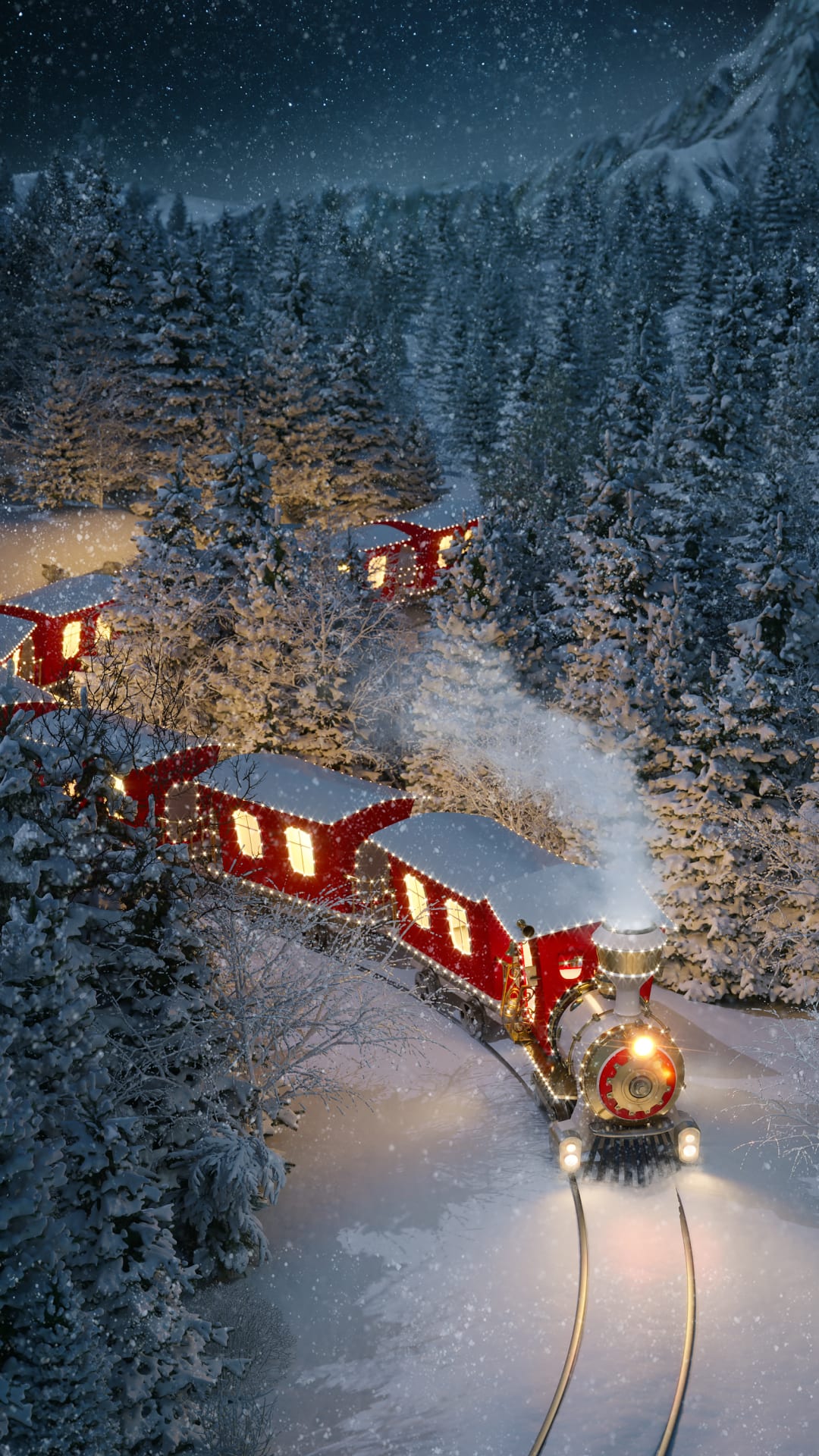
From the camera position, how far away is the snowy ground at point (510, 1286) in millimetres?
13586

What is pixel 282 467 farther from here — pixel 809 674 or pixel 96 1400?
pixel 96 1400

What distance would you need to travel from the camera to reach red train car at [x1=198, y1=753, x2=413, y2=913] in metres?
28.5

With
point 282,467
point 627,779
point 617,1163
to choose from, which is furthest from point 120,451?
point 617,1163

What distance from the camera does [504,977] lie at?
902 inches

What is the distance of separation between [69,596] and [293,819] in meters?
15.6

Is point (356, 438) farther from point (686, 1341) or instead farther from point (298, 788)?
point (686, 1341)

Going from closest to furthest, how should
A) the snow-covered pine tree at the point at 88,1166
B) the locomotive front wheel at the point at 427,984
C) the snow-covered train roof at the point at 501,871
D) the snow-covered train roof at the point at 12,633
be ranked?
1. the snow-covered pine tree at the point at 88,1166
2. the snow-covered train roof at the point at 501,871
3. the locomotive front wheel at the point at 427,984
4. the snow-covered train roof at the point at 12,633

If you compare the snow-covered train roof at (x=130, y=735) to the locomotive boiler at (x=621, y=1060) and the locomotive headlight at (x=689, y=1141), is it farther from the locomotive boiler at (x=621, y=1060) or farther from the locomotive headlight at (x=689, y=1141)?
the locomotive headlight at (x=689, y=1141)

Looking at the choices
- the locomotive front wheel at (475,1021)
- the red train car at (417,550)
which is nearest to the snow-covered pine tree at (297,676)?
the locomotive front wheel at (475,1021)

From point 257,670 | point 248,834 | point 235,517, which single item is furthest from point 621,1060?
point 235,517

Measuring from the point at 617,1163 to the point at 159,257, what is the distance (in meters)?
58.5

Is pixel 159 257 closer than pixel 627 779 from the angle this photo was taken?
No

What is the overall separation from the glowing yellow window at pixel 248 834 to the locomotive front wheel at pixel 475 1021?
8716 millimetres

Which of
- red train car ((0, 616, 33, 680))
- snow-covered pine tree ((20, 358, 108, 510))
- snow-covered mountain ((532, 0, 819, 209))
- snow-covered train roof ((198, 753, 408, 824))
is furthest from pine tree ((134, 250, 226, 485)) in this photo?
snow-covered mountain ((532, 0, 819, 209))
